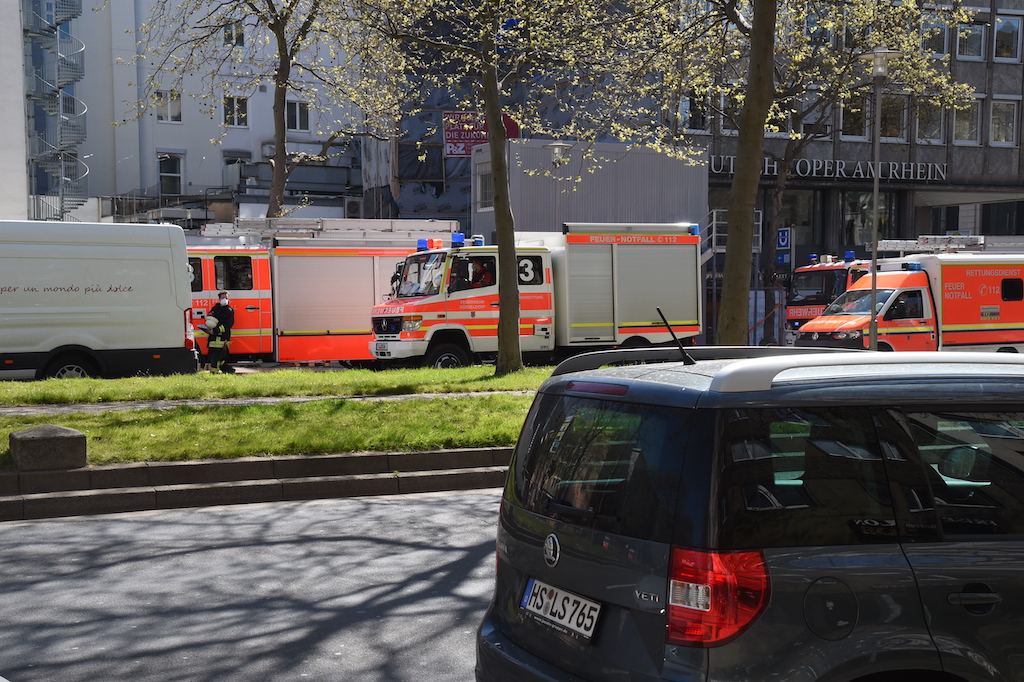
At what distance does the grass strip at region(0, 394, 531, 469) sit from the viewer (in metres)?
9.79

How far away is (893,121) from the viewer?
40812 millimetres

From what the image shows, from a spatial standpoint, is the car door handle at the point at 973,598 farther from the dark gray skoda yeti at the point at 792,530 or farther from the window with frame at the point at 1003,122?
the window with frame at the point at 1003,122

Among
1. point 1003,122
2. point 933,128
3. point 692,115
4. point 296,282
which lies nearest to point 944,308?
point 296,282

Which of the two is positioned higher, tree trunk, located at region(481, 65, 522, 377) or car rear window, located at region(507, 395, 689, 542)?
tree trunk, located at region(481, 65, 522, 377)

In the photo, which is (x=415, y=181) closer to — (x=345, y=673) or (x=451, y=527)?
(x=451, y=527)

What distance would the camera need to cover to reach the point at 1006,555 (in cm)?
320

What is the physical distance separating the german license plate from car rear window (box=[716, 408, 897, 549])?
51 centimetres

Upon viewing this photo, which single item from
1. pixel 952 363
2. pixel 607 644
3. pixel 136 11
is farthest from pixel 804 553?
pixel 136 11

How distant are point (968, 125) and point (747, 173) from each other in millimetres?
33665

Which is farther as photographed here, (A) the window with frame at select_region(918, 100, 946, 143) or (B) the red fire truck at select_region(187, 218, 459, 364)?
(A) the window with frame at select_region(918, 100, 946, 143)

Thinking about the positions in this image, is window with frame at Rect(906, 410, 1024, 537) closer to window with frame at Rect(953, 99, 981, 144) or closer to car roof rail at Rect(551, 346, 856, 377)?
car roof rail at Rect(551, 346, 856, 377)

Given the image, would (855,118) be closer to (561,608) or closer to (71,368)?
(71,368)

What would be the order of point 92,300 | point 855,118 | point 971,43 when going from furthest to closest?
point 971,43 < point 855,118 < point 92,300

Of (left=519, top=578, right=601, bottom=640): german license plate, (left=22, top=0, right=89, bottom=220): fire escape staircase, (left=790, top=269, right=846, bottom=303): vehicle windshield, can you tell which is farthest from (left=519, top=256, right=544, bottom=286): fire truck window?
(left=22, top=0, right=89, bottom=220): fire escape staircase
